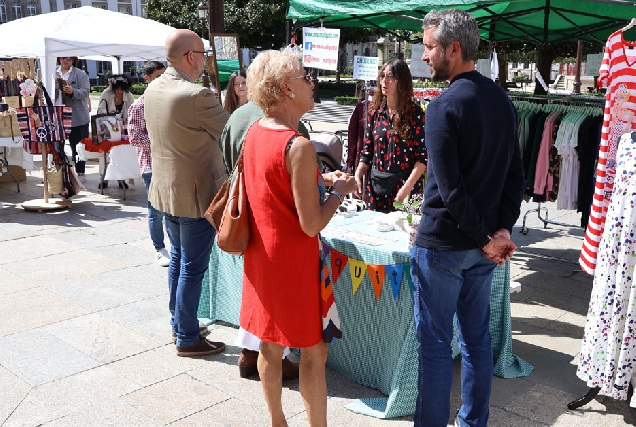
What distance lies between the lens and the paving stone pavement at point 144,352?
3.36 m

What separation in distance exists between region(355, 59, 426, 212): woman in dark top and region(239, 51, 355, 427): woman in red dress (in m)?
1.65

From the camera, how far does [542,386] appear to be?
3.66 m

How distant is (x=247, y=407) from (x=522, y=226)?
181 inches

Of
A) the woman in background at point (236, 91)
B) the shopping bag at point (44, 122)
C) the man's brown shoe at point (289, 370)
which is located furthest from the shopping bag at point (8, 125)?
the man's brown shoe at point (289, 370)

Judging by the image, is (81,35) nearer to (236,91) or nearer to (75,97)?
(75,97)

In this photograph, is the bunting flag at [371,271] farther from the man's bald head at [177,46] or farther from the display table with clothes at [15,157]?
the display table with clothes at [15,157]

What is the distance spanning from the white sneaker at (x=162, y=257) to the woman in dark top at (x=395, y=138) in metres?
2.33

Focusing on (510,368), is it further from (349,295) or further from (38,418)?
(38,418)

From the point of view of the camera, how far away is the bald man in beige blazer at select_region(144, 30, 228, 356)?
3.62 meters

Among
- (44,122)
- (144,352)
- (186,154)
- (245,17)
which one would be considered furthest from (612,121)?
(245,17)

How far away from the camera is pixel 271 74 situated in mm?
2545

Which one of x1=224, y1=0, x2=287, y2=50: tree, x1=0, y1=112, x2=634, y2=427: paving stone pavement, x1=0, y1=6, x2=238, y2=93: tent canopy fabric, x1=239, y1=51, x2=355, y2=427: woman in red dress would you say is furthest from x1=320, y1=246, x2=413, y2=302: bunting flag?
x1=224, y1=0, x2=287, y2=50: tree

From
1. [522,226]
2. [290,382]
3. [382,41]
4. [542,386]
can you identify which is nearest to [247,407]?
[290,382]

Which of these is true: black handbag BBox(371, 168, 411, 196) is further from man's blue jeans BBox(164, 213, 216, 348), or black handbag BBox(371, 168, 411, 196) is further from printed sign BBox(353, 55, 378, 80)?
printed sign BBox(353, 55, 378, 80)
